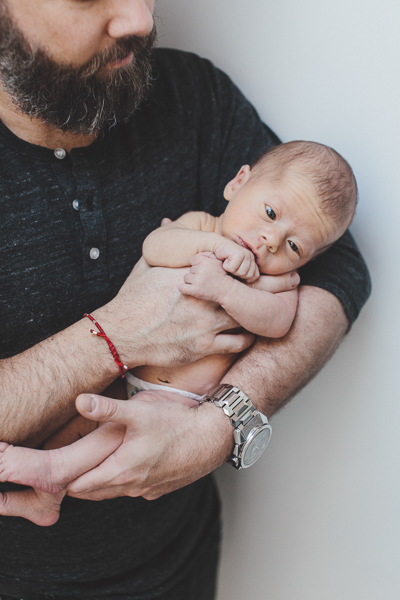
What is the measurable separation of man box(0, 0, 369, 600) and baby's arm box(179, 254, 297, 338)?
9 centimetres

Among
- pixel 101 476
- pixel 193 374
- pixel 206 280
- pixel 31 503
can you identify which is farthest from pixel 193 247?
pixel 31 503

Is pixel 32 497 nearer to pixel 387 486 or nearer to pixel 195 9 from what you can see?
pixel 387 486

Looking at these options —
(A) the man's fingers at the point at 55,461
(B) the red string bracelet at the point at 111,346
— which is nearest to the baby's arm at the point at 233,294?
(B) the red string bracelet at the point at 111,346

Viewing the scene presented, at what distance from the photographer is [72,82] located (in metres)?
1.17

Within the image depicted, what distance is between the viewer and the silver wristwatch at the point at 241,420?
48.2 inches

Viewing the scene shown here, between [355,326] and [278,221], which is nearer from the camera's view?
[278,221]

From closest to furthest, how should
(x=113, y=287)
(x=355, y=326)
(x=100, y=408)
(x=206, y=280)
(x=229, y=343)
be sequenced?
(x=100, y=408)
(x=206, y=280)
(x=229, y=343)
(x=113, y=287)
(x=355, y=326)

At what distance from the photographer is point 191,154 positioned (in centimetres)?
153

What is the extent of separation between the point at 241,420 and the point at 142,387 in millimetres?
276

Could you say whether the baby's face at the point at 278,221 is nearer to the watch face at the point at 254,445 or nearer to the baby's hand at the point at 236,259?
the baby's hand at the point at 236,259

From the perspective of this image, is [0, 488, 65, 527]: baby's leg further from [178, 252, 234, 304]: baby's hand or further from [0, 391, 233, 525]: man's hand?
[178, 252, 234, 304]: baby's hand

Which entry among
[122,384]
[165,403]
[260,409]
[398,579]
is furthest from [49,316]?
[398,579]

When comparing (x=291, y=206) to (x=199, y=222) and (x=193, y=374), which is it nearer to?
(x=199, y=222)

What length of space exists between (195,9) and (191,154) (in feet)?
1.80
